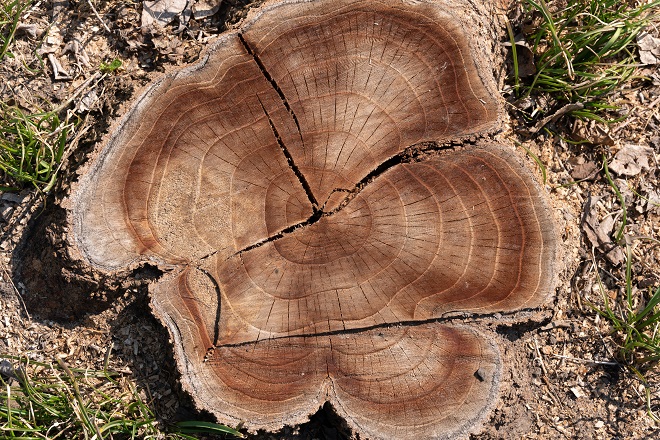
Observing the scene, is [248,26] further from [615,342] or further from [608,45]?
[615,342]

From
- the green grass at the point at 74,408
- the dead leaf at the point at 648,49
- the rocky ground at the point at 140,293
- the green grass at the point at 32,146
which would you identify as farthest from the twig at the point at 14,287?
the dead leaf at the point at 648,49

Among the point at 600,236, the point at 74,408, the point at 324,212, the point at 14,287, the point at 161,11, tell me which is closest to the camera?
the point at 324,212

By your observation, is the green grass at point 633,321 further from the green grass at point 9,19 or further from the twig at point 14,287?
the green grass at point 9,19

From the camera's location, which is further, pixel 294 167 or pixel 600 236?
pixel 600 236

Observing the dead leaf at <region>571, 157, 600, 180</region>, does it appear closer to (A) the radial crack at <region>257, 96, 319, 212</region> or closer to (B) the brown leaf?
(B) the brown leaf

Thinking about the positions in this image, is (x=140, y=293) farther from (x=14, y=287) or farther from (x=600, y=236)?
(x=600, y=236)

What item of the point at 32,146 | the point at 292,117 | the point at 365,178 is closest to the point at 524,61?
the point at 365,178

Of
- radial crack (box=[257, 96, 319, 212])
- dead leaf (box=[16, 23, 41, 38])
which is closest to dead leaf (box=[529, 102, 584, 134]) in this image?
radial crack (box=[257, 96, 319, 212])

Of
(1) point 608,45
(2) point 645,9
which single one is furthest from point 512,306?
(2) point 645,9
